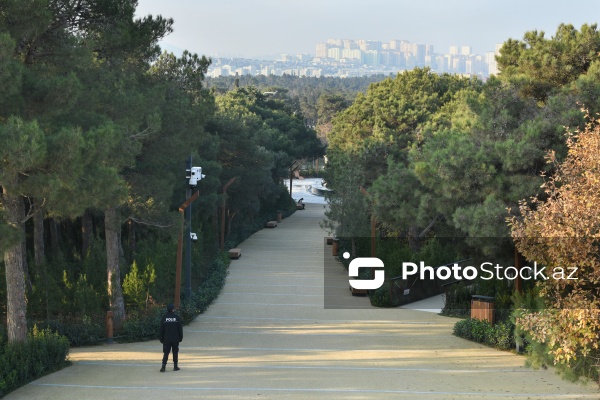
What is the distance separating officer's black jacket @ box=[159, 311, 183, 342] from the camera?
15.2 m

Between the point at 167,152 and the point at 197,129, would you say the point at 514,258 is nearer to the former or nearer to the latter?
the point at 167,152

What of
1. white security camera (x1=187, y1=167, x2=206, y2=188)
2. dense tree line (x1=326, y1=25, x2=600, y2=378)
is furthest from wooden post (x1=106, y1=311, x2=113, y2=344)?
dense tree line (x1=326, y1=25, x2=600, y2=378)

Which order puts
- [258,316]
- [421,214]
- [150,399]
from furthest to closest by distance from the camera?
Answer: [258,316] < [421,214] < [150,399]

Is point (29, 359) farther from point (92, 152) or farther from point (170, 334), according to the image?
Answer: point (92, 152)

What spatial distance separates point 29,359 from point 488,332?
31.9 feet

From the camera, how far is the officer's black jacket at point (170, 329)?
15.2 m

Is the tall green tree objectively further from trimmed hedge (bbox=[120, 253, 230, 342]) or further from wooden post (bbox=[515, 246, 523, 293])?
trimmed hedge (bbox=[120, 253, 230, 342])

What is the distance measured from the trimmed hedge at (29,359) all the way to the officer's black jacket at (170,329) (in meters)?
2.17

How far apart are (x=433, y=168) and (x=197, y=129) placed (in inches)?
447

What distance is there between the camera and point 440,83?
162 ft

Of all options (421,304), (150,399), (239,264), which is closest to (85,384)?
(150,399)

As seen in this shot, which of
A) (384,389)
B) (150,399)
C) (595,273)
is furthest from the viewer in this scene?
(384,389)

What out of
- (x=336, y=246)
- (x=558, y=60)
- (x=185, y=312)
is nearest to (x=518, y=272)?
(x=558, y=60)

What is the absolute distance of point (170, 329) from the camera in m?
15.3
